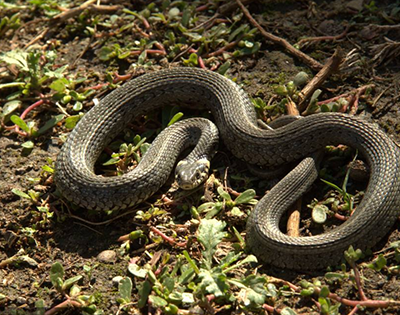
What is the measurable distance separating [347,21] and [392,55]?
1095 millimetres

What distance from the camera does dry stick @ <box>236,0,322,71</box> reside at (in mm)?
7880

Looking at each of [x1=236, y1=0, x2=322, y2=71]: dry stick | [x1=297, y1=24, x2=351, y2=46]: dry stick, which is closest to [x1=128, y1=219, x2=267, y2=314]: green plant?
[x1=236, y1=0, x2=322, y2=71]: dry stick

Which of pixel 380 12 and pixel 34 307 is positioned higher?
pixel 380 12

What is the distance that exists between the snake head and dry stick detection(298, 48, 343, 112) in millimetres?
1727

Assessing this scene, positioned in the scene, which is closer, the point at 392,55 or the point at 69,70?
the point at 392,55

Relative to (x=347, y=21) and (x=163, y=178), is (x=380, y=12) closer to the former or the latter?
(x=347, y=21)

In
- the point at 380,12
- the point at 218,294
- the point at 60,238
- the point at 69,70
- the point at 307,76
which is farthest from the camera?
the point at 69,70

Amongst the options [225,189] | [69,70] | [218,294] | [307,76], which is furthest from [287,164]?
[69,70]

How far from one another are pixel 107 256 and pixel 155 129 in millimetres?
2355

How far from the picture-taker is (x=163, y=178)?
696 centimetres

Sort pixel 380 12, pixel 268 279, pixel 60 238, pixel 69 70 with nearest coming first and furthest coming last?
pixel 268 279
pixel 60 238
pixel 380 12
pixel 69 70

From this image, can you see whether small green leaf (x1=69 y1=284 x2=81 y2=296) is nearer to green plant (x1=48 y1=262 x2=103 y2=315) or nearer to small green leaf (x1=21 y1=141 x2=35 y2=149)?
green plant (x1=48 y1=262 x2=103 y2=315)

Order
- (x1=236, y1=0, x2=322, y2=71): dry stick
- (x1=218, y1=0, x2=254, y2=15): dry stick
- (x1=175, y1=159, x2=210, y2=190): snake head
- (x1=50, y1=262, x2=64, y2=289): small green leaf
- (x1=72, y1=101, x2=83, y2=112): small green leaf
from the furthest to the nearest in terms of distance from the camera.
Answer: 1. (x1=218, y1=0, x2=254, y2=15): dry stick
2. (x1=72, y1=101, x2=83, y2=112): small green leaf
3. (x1=236, y1=0, x2=322, y2=71): dry stick
4. (x1=175, y1=159, x2=210, y2=190): snake head
5. (x1=50, y1=262, x2=64, y2=289): small green leaf

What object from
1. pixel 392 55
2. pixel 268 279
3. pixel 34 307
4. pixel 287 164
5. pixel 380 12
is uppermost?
pixel 380 12
